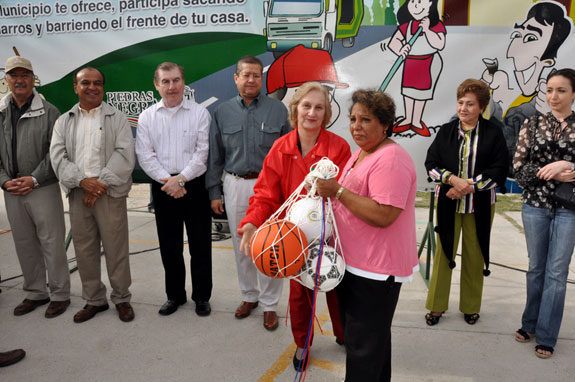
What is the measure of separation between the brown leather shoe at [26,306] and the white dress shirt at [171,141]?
1.59m

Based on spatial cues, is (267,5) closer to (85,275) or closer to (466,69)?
(466,69)

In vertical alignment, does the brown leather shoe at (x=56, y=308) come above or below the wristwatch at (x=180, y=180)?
below

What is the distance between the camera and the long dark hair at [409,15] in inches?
154

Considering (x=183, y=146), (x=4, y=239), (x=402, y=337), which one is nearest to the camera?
(x=402, y=337)

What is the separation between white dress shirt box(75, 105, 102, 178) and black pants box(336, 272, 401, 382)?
2.36 metres

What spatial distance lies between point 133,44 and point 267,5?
5.10 ft

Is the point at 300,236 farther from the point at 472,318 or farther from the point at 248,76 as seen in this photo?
the point at 472,318

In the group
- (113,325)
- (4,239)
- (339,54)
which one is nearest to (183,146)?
(113,325)

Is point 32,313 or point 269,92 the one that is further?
point 269,92

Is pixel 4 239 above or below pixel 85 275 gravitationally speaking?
below

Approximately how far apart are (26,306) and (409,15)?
4.34 m

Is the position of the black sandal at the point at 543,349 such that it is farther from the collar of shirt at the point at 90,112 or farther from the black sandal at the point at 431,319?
the collar of shirt at the point at 90,112

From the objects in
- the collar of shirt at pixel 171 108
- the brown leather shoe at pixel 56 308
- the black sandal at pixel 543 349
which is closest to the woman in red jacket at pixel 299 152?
the collar of shirt at pixel 171 108

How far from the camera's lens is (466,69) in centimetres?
395
